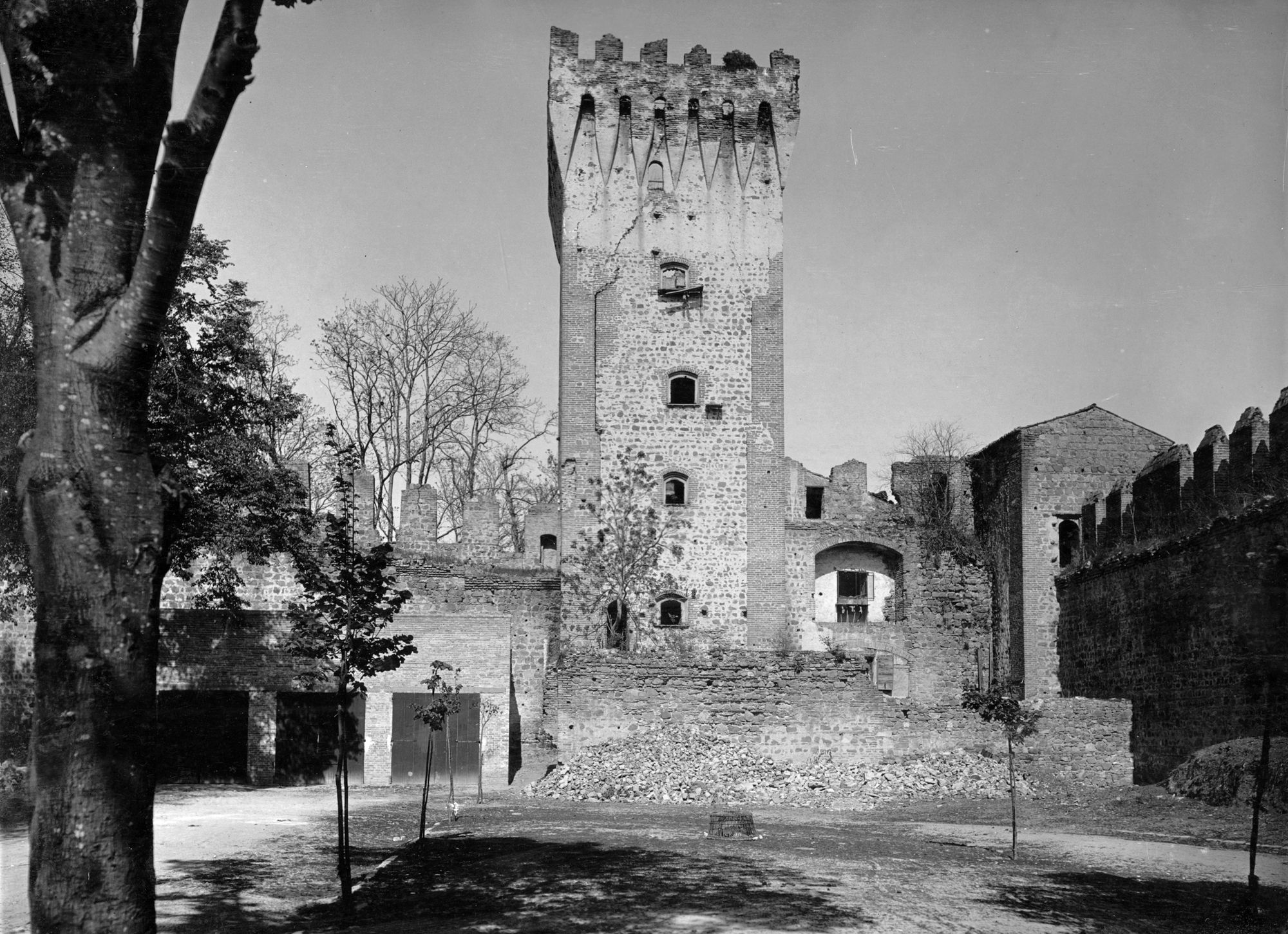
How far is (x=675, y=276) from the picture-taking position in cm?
3238

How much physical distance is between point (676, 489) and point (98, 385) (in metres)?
25.6

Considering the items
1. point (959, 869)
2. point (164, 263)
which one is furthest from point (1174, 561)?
point (164, 263)

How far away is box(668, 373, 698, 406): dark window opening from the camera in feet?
106

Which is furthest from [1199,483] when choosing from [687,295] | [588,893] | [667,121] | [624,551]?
[588,893]

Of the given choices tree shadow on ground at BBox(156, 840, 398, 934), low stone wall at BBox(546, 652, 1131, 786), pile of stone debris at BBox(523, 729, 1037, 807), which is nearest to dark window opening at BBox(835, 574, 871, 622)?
low stone wall at BBox(546, 652, 1131, 786)

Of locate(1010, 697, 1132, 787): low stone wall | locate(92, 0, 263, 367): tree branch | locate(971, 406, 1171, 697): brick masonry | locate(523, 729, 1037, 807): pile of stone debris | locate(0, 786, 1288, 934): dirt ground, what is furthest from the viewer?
locate(971, 406, 1171, 697): brick masonry

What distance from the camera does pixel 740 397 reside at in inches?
1268

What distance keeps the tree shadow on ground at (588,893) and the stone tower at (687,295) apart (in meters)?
17.3

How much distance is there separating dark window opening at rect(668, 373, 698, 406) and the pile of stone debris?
11.0 m

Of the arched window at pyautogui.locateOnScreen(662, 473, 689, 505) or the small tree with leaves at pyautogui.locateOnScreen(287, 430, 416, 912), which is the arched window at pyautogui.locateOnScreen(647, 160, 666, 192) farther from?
the small tree with leaves at pyautogui.locateOnScreen(287, 430, 416, 912)

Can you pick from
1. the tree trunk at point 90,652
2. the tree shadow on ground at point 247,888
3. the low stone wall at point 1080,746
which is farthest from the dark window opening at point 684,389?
the tree trunk at point 90,652

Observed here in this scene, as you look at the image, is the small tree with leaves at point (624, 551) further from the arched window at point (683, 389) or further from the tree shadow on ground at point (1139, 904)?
the tree shadow on ground at point (1139, 904)

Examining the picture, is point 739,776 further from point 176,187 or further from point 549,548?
point 176,187

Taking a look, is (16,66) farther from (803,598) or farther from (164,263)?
(803,598)
